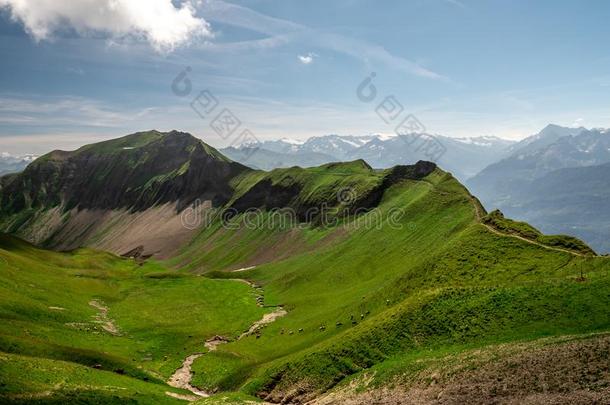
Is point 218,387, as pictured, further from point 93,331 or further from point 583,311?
point 583,311

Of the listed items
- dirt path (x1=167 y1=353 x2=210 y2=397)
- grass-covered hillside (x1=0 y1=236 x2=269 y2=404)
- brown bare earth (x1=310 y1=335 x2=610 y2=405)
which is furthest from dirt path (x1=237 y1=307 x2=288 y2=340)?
brown bare earth (x1=310 y1=335 x2=610 y2=405)

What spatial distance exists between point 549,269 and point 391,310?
2340 cm

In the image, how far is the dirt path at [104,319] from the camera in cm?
9098

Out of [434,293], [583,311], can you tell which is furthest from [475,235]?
[583,311]

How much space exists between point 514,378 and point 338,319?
1673 inches

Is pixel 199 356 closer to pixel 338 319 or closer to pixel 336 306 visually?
pixel 338 319

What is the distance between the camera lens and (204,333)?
92688mm

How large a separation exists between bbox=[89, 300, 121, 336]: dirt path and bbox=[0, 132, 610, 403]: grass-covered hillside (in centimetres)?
67

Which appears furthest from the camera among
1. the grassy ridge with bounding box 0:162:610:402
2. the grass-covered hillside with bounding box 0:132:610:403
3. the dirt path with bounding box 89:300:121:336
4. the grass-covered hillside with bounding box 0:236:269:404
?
the dirt path with bounding box 89:300:121:336

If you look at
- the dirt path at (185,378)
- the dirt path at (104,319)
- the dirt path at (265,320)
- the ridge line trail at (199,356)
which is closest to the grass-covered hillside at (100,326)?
the dirt path at (104,319)

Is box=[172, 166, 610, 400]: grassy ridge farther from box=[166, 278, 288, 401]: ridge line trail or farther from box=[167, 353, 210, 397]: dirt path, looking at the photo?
box=[166, 278, 288, 401]: ridge line trail

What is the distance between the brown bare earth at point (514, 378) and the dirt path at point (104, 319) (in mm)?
59563

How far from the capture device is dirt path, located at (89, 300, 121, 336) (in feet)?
298

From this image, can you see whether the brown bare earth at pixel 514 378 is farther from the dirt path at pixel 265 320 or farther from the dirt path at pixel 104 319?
the dirt path at pixel 104 319
